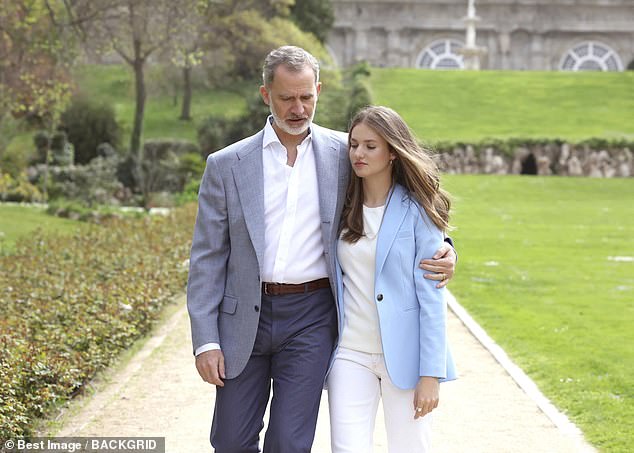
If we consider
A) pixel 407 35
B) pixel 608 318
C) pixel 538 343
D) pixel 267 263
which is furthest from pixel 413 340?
pixel 407 35

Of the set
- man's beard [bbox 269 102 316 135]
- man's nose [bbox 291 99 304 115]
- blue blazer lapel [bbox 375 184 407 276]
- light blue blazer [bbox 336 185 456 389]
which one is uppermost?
man's nose [bbox 291 99 304 115]

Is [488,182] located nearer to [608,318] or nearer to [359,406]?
[608,318]

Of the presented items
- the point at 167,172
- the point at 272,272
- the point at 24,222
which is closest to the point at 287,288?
the point at 272,272

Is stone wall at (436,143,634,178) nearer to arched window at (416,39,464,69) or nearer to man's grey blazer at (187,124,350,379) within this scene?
arched window at (416,39,464,69)

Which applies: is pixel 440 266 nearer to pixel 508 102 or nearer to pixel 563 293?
pixel 563 293

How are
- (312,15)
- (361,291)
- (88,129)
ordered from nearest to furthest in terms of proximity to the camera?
(361,291), (88,129), (312,15)

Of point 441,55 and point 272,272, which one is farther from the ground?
point 272,272

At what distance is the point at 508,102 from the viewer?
4269 cm

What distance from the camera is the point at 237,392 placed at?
4.64 meters

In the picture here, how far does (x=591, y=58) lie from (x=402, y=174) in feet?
188

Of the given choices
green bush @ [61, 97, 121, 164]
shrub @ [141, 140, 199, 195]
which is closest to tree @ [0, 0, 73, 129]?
shrub @ [141, 140, 199, 195]

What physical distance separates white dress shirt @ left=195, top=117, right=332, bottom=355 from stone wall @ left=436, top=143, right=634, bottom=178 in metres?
28.1

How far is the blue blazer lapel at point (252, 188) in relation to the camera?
4621 mm

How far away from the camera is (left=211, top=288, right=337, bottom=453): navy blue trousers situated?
4531 mm
